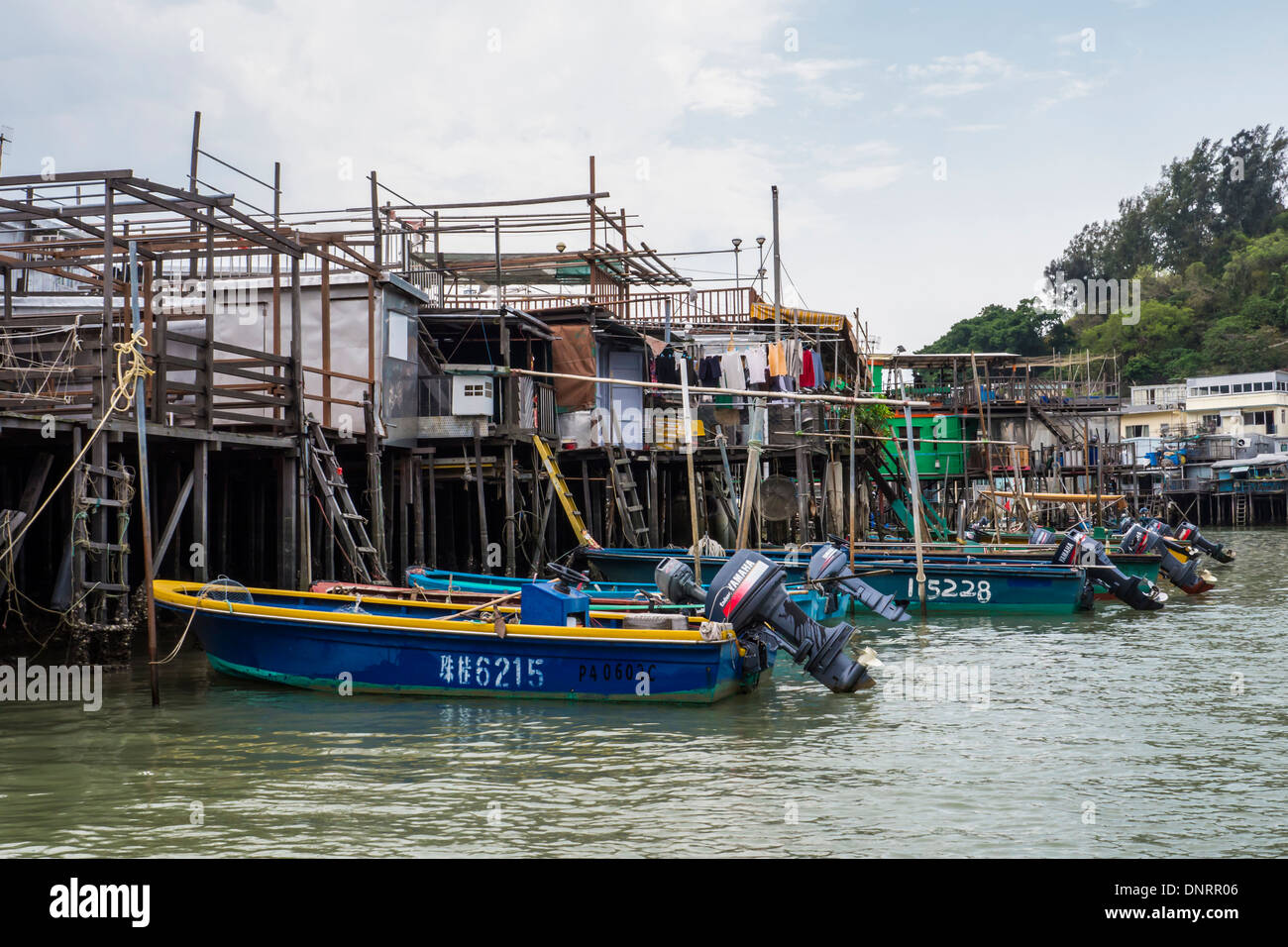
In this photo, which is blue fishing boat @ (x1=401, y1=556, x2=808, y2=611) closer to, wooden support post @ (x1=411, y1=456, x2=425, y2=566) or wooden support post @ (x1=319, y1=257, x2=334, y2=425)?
wooden support post @ (x1=411, y1=456, x2=425, y2=566)

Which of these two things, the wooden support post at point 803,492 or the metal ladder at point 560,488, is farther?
the wooden support post at point 803,492

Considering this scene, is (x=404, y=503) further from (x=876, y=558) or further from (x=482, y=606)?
(x=876, y=558)

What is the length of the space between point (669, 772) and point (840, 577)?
5.90m

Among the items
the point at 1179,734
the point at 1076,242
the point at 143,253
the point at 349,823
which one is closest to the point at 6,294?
the point at 143,253

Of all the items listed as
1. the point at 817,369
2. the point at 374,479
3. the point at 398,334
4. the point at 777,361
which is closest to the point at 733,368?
the point at 777,361

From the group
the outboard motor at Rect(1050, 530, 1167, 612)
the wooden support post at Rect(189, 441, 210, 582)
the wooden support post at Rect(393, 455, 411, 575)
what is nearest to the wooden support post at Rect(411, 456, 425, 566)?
the wooden support post at Rect(393, 455, 411, 575)

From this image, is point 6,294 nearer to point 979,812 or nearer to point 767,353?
point 979,812

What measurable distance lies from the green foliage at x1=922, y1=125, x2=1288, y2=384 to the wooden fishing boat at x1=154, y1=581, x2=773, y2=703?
71392mm

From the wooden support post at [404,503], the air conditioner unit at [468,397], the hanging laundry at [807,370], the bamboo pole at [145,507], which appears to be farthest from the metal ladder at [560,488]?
the bamboo pole at [145,507]

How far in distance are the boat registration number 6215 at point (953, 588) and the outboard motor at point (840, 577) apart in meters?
4.48

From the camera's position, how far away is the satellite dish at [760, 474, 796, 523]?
2852cm

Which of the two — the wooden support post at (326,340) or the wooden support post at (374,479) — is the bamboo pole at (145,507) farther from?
the wooden support post at (374,479)

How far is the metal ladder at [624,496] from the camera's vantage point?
2556cm

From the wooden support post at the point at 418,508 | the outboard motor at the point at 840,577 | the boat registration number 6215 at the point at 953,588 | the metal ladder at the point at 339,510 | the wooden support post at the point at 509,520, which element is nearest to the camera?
the outboard motor at the point at 840,577
